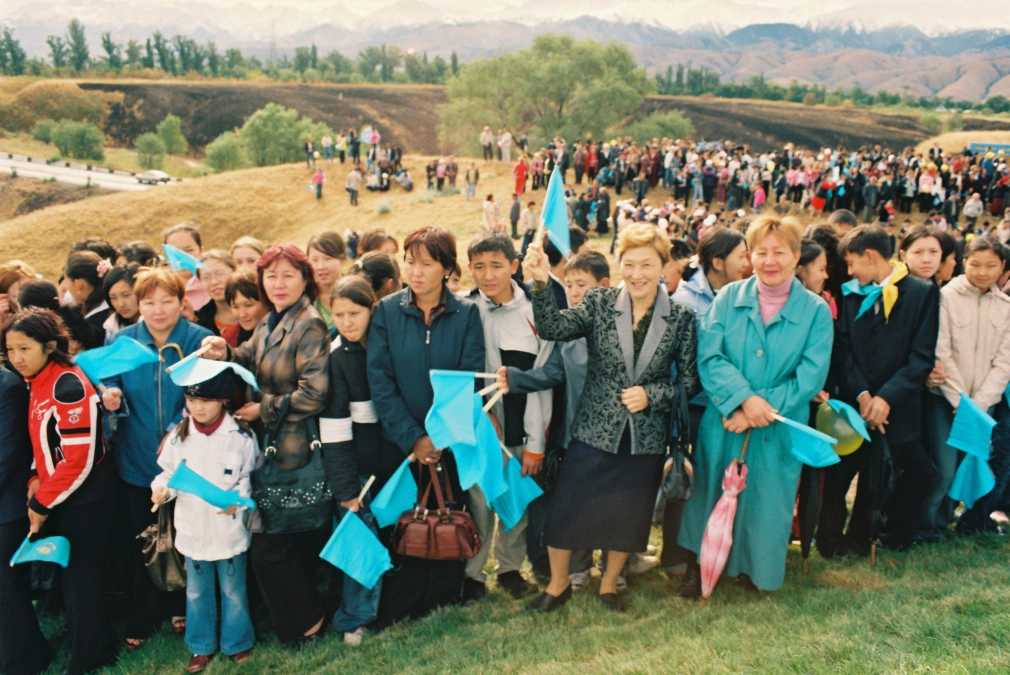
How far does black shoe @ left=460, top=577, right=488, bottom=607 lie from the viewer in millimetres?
4062

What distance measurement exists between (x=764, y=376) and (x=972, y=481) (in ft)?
6.09

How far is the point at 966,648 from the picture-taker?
9.48ft

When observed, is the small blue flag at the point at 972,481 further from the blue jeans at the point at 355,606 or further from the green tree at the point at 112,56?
the green tree at the point at 112,56

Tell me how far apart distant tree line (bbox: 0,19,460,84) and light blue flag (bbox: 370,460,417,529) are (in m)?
72.0

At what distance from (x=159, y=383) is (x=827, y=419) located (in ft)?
12.7

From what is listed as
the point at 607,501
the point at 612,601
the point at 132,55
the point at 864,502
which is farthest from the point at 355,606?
the point at 132,55

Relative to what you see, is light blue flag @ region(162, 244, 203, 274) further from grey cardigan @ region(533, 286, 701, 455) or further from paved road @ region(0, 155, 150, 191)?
paved road @ region(0, 155, 150, 191)

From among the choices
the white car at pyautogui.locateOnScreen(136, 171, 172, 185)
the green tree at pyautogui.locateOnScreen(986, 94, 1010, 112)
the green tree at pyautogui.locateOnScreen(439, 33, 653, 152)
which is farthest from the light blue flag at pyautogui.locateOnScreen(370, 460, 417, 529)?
the green tree at pyautogui.locateOnScreen(986, 94, 1010, 112)

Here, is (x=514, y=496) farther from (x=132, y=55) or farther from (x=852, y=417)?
(x=132, y=55)

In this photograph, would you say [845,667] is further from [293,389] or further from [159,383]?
[159,383]

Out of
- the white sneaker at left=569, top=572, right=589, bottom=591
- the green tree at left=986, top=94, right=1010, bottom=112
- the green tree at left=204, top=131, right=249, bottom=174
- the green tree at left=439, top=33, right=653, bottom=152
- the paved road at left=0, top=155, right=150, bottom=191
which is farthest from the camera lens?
the green tree at left=986, top=94, right=1010, bottom=112

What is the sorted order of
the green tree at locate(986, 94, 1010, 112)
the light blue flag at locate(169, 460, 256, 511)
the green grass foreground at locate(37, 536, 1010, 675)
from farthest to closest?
the green tree at locate(986, 94, 1010, 112) → the light blue flag at locate(169, 460, 256, 511) → the green grass foreground at locate(37, 536, 1010, 675)

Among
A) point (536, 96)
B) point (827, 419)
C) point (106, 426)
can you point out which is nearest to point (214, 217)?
point (536, 96)

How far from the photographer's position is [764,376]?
139 inches
